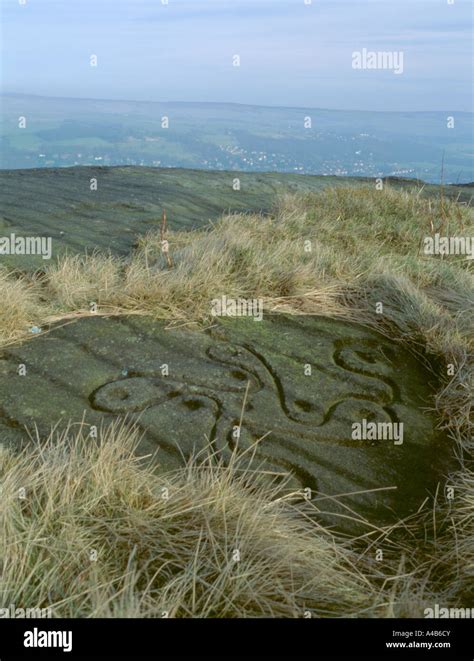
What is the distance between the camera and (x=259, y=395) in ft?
9.46

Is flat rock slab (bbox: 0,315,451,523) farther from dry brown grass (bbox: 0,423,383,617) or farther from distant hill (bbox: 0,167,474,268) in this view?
distant hill (bbox: 0,167,474,268)

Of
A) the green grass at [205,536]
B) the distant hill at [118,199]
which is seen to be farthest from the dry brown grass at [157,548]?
the distant hill at [118,199]

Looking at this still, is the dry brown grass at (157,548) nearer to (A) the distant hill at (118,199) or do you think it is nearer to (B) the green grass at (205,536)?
(B) the green grass at (205,536)

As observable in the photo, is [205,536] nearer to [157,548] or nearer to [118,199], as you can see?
[157,548]

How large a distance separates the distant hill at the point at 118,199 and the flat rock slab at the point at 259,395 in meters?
1.42

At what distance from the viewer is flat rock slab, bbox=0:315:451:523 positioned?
253 cm

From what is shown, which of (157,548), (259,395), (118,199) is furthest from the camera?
(118,199)

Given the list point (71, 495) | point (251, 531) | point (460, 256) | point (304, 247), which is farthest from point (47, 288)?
point (460, 256)

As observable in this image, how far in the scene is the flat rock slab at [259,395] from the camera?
2.53 meters

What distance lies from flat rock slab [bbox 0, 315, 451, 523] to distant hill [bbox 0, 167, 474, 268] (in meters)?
1.42

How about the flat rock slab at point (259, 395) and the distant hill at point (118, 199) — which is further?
the distant hill at point (118, 199)

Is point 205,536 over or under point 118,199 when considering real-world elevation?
under

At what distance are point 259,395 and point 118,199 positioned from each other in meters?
3.91

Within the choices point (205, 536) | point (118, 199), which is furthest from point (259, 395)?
point (118, 199)
